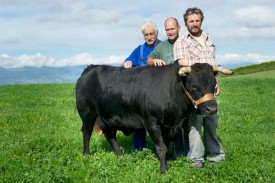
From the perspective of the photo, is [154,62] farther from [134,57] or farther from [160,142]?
[160,142]

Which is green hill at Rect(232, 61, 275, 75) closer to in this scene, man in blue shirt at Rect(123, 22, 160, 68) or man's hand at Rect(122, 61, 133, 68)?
man in blue shirt at Rect(123, 22, 160, 68)

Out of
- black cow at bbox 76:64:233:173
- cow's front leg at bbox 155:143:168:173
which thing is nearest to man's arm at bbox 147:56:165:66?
black cow at bbox 76:64:233:173

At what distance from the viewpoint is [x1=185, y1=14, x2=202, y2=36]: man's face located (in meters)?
7.46

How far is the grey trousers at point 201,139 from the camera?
26.2 feet

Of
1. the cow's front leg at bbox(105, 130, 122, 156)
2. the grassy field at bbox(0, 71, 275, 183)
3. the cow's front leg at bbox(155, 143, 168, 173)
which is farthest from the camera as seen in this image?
the cow's front leg at bbox(105, 130, 122, 156)

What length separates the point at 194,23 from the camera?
7.49 metres

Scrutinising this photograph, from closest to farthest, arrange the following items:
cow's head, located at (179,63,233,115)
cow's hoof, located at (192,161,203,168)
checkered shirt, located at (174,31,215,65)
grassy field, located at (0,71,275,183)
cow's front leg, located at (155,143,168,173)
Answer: cow's head, located at (179,63,233,115) → grassy field, located at (0,71,275,183) → checkered shirt, located at (174,31,215,65) → cow's front leg, located at (155,143,168,173) → cow's hoof, located at (192,161,203,168)

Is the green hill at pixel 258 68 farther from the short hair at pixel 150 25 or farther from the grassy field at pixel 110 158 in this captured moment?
the short hair at pixel 150 25

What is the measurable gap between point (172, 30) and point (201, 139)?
2286 mm

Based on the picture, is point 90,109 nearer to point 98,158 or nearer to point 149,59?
point 98,158

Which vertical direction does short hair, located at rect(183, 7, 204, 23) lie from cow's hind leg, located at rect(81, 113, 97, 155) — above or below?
above

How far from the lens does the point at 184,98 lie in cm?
745

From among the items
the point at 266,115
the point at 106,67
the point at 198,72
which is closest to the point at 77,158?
the point at 106,67

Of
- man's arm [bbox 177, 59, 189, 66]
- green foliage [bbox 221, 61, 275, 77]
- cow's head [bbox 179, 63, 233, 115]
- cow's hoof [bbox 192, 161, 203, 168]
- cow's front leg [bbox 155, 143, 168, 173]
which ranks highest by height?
man's arm [bbox 177, 59, 189, 66]
